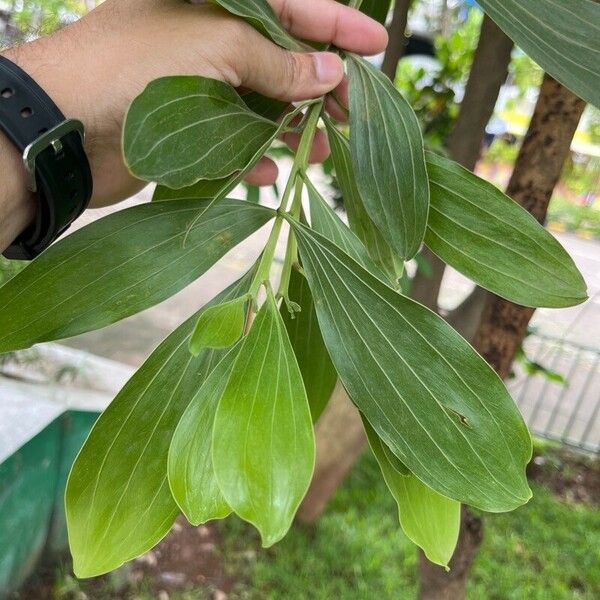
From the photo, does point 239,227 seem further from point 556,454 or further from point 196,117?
point 556,454

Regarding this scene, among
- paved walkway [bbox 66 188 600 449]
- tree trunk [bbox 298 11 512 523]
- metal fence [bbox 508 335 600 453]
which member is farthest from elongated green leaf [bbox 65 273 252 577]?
metal fence [bbox 508 335 600 453]

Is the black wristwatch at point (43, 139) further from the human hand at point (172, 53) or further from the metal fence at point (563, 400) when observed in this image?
the metal fence at point (563, 400)

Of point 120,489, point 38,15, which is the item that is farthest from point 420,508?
point 38,15

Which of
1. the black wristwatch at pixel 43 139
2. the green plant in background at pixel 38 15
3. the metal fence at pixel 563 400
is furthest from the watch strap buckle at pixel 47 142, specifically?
the metal fence at pixel 563 400

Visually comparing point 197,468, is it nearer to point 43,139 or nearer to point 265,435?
point 265,435

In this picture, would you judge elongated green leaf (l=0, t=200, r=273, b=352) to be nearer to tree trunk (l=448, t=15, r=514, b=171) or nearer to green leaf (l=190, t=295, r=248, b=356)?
green leaf (l=190, t=295, r=248, b=356)
